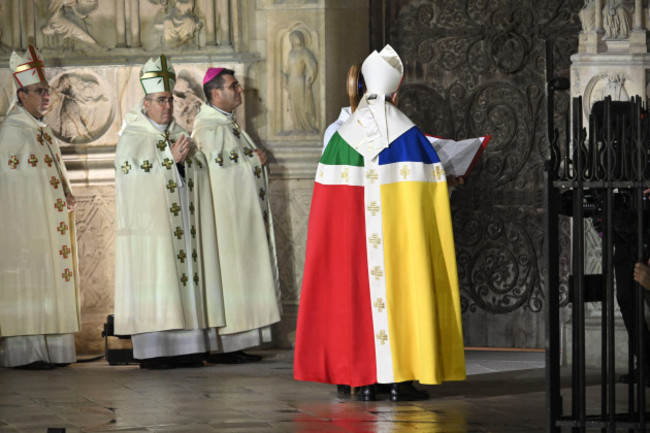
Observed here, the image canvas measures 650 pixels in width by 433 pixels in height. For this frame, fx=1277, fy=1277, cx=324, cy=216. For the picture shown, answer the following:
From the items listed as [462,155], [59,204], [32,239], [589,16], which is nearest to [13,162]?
[59,204]

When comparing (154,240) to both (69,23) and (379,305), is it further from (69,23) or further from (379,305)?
(379,305)

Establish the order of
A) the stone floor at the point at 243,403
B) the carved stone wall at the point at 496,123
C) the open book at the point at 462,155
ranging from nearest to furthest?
1. the stone floor at the point at 243,403
2. the open book at the point at 462,155
3. the carved stone wall at the point at 496,123

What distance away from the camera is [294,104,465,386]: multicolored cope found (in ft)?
23.9

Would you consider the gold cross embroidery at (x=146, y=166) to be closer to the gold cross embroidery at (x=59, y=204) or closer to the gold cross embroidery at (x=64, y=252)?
the gold cross embroidery at (x=59, y=204)

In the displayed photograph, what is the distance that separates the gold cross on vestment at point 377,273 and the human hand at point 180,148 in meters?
2.47

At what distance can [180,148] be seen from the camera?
30.6 ft

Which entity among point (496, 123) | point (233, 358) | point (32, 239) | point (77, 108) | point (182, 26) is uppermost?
point (182, 26)

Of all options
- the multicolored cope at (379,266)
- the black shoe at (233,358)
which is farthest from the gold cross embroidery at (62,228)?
the multicolored cope at (379,266)

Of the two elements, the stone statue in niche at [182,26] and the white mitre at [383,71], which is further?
the stone statue in niche at [182,26]

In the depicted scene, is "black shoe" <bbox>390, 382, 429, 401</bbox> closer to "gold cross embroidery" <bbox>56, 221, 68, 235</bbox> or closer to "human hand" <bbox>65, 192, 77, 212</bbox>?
"gold cross embroidery" <bbox>56, 221, 68, 235</bbox>

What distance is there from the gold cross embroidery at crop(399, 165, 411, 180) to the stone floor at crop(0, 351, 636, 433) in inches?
51.1

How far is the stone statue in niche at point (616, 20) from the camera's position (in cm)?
891

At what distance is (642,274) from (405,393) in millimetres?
2451

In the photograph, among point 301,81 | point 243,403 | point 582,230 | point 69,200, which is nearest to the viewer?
point 582,230
